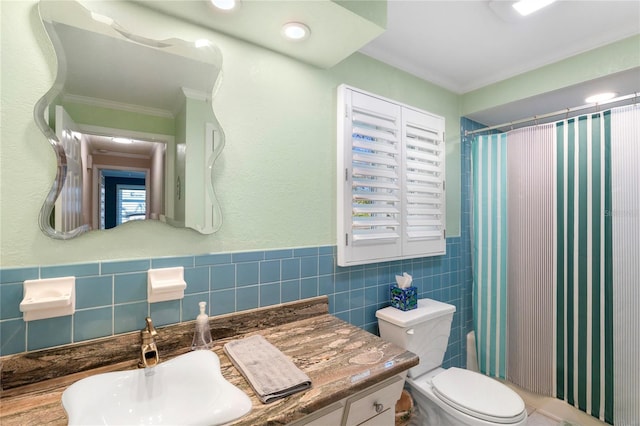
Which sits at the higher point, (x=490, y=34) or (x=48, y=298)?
(x=490, y=34)

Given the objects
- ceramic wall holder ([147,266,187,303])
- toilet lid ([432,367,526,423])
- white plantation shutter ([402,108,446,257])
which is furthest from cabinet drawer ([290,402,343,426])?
white plantation shutter ([402,108,446,257])

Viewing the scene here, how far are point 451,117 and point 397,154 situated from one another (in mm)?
880

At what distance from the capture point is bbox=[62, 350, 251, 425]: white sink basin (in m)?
0.78

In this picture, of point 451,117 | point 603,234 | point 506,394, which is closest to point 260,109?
point 451,117

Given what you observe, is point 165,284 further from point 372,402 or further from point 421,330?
point 421,330

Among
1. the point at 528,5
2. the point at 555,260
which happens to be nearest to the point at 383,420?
the point at 555,260

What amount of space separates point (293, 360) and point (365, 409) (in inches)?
11.8

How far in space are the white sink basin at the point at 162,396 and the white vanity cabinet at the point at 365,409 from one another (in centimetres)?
23

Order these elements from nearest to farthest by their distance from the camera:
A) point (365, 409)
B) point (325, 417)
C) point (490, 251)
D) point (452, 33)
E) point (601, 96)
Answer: point (325, 417)
point (365, 409)
point (452, 33)
point (601, 96)
point (490, 251)

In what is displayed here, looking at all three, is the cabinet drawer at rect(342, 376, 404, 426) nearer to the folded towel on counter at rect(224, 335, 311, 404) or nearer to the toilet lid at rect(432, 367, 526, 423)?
the folded towel on counter at rect(224, 335, 311, 404)

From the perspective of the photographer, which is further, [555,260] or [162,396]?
[555,260]

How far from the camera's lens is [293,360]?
1.05 metres

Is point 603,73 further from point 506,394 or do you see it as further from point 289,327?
point 289,327

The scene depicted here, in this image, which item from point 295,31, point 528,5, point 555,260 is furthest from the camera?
point 555,260
